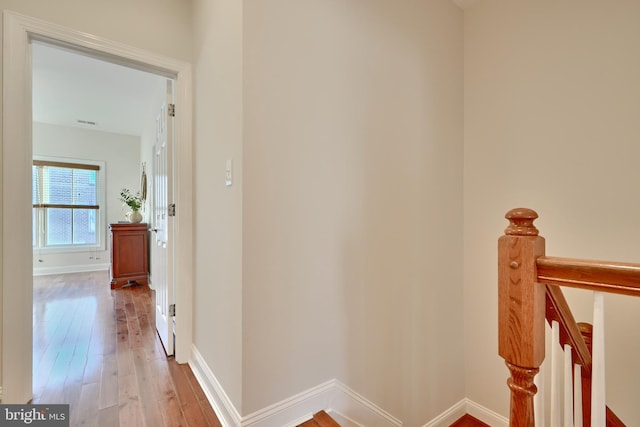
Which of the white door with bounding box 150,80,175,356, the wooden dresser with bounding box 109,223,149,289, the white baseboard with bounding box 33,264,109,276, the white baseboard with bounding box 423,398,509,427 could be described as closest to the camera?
the white baseboard with bounding box 423,398,509,427

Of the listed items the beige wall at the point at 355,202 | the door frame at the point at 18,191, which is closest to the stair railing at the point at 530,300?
the beige wall at the point at 355,202

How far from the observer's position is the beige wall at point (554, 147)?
5.13 ft

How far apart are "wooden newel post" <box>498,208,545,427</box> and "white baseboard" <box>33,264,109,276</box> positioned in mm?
6870

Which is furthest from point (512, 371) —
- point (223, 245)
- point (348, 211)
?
point (223, 245)

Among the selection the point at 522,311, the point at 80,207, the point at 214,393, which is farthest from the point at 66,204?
the point at 522,311

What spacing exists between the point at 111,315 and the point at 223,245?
252 cm

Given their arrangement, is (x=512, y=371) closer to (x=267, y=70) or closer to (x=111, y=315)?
(x=267, y=70)

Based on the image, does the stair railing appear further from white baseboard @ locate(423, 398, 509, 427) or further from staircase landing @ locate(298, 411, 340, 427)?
white baseboard @ locate(423, 398, 509, 427)

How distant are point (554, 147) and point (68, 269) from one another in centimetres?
722

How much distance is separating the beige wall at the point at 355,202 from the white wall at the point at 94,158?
5750mm

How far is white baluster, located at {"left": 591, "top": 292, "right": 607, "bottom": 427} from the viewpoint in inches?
24.5

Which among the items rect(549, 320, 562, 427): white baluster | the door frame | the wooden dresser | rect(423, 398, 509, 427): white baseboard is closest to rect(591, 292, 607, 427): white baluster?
rect(549, 320, 562, 427): white baluster

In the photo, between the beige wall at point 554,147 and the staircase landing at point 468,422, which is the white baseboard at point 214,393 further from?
the beige wall at point 554,147

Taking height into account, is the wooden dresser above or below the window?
below
